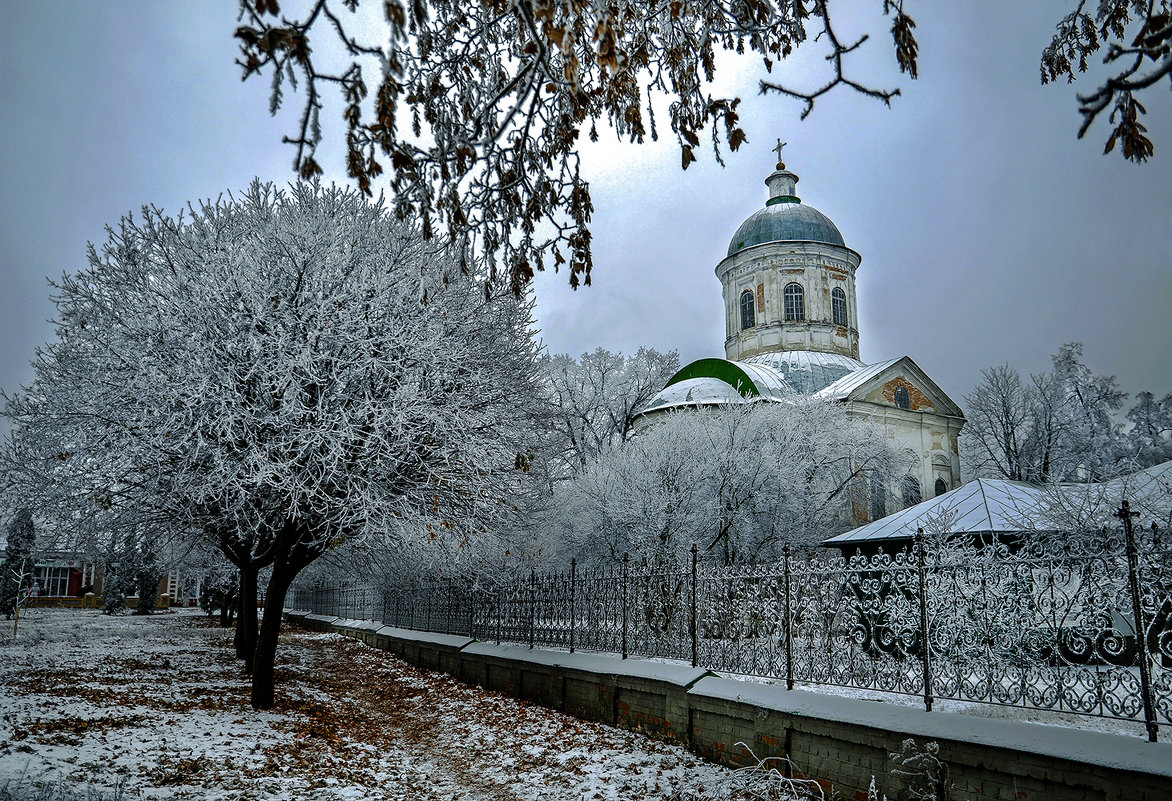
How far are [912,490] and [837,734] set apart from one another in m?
27.8

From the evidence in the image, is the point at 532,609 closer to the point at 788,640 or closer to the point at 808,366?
the point at 788,640

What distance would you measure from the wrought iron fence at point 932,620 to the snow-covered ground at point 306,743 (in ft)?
4.80

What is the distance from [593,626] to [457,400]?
406 centimetres

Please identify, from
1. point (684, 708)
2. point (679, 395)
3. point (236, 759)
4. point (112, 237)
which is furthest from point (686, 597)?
point (679, 395)

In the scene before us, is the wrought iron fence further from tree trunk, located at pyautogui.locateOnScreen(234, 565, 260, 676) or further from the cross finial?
the cross finial

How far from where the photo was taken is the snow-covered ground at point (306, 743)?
6750 mm

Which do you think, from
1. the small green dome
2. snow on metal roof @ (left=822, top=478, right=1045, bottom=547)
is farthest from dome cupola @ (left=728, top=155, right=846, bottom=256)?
snow on metal roof @ (left=822, top=478, right=1045, bottom=547)

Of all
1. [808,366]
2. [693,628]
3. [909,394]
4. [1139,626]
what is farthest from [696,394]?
[1139,626]

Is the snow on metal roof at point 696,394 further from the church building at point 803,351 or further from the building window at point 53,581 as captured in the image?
the building window at point 53,581

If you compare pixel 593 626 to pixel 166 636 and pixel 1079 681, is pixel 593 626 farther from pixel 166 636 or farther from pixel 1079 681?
pixel 166 636

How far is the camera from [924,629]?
6879 millimetres

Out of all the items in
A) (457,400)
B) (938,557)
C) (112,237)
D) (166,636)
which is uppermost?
(112,237)

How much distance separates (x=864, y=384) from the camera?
105 feet

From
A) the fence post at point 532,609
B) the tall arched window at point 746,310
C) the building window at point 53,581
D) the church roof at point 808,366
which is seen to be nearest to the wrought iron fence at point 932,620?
the fence post at point 532,609
